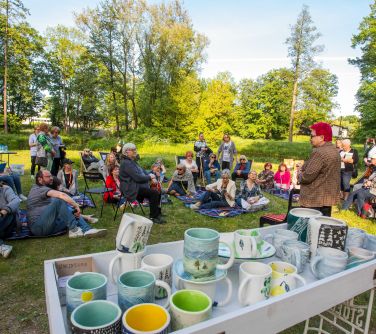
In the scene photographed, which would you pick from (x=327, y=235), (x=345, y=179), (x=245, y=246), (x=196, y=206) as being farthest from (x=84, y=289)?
(x=345, y=179)

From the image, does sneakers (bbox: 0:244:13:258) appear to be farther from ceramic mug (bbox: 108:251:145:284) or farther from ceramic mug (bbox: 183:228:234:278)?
ceramic mug (bbox: 183:228:234:278)

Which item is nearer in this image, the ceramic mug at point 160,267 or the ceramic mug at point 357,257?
the ceramic mug at point 160,267

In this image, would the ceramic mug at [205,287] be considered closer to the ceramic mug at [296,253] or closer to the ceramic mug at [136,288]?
the ceramic mug at [136,288]

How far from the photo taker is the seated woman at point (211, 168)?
379 inches

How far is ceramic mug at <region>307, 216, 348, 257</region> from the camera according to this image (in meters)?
1.58

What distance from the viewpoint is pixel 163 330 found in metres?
0.87

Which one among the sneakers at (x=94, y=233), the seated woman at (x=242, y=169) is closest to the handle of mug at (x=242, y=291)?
the sneakers at (x=94, y=233)

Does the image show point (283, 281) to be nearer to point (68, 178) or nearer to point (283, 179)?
point (68, 178)

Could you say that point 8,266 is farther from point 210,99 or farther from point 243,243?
point 210,99

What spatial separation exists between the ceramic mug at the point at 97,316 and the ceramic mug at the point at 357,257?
1.17 metres

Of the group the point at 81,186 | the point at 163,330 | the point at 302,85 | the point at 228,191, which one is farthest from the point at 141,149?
the point at 163,330

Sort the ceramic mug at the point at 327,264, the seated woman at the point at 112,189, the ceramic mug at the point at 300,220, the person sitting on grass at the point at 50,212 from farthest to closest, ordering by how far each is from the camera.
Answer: the seated woman at the point at 112,189
the person sitting on grass at the point at 50,212
the ceramic mug at the point at 300,220
the ceramic mug at the point at 327,264

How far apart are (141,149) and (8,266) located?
15.7 m

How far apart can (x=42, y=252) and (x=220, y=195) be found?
4095 mm
